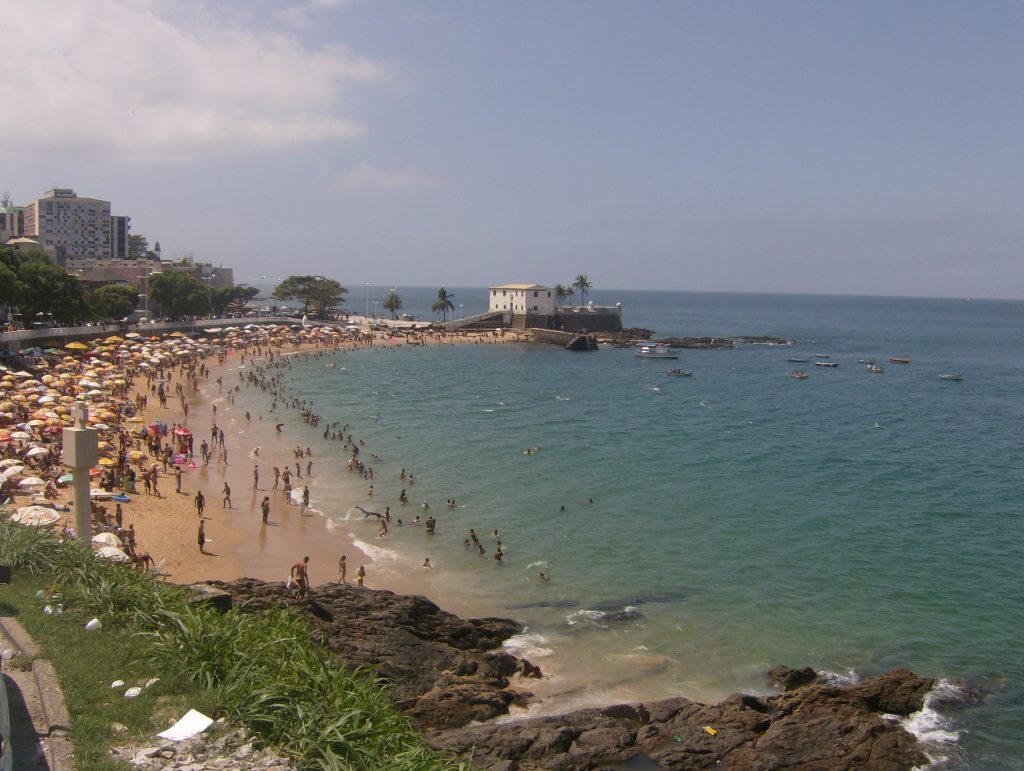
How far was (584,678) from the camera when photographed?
16578 mm

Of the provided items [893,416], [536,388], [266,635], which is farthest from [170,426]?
[893,416]

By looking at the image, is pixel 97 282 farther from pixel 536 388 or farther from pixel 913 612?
pixel 913 612

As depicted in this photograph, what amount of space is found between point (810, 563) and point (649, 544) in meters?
4.70

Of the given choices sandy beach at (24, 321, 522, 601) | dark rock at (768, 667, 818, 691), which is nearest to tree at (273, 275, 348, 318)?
sandy beach at (24, 321, 522, 601)

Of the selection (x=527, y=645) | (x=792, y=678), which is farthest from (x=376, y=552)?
(x=792, y=678)

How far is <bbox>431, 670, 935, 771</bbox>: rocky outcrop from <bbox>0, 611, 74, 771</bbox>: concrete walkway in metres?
5.94

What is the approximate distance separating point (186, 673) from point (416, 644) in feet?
26.1

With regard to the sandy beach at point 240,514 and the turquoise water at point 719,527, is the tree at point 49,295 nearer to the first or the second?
the sandy beach at point 240,514

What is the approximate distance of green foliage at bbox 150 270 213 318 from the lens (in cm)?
7738

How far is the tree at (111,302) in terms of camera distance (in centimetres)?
6531

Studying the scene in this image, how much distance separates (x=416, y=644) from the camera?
16.3 meters

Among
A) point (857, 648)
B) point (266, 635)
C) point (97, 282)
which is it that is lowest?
point (857, 648)

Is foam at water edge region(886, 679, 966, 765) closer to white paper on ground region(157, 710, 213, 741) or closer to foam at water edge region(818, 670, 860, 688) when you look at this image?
foam at water edge region(818, 670, 860, 688)

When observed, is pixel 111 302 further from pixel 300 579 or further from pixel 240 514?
pixel 300 579
